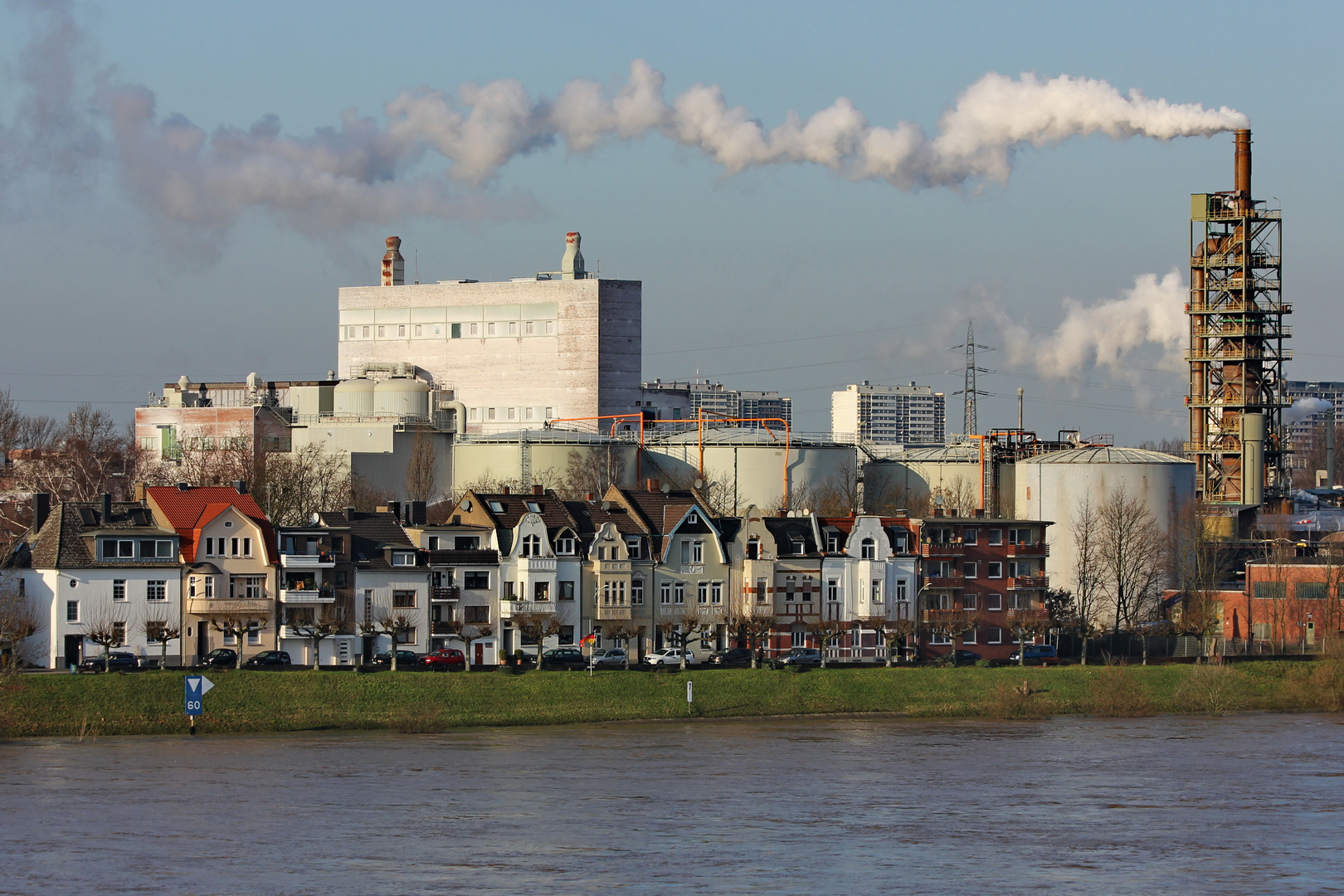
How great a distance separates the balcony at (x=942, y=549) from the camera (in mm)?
93875

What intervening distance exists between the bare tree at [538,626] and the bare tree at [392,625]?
473 cm

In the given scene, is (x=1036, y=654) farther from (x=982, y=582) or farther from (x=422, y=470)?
(x=422, y=470)

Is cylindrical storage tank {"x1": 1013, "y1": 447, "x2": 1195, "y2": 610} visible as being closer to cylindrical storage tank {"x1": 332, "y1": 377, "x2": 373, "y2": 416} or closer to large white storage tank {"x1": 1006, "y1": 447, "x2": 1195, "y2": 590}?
large white storage tank {"x1": 1006, "y1": 447, "x2": 1195, "y2": 590}

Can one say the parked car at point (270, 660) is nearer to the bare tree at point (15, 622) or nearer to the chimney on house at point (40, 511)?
the bare tree at point (15, 622)

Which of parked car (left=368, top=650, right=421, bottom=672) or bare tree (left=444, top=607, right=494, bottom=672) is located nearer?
parked car (left=368, top=650, right=421, bottom=672)

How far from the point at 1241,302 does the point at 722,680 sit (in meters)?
66.4

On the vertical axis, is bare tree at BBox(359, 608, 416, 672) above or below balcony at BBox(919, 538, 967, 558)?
below

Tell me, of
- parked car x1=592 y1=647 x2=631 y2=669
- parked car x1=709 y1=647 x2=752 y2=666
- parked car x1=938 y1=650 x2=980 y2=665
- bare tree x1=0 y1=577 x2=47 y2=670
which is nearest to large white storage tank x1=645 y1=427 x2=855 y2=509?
parked car x1=938 y1=650 x2=980 y2=665

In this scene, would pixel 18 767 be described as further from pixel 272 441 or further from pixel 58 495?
pixel 272 441

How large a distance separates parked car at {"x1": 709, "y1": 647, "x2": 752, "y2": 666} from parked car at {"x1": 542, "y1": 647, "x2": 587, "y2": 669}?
599 cm

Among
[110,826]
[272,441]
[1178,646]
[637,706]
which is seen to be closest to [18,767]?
[110,826]

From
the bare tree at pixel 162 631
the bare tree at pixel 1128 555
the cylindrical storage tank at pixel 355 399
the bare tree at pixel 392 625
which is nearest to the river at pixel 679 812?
the bare tree at pixel 392 625

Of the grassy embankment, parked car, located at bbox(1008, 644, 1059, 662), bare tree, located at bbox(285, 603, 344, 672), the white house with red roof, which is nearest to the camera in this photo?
the grassy embankment

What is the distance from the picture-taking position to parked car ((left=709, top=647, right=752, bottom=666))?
81.8 meters
